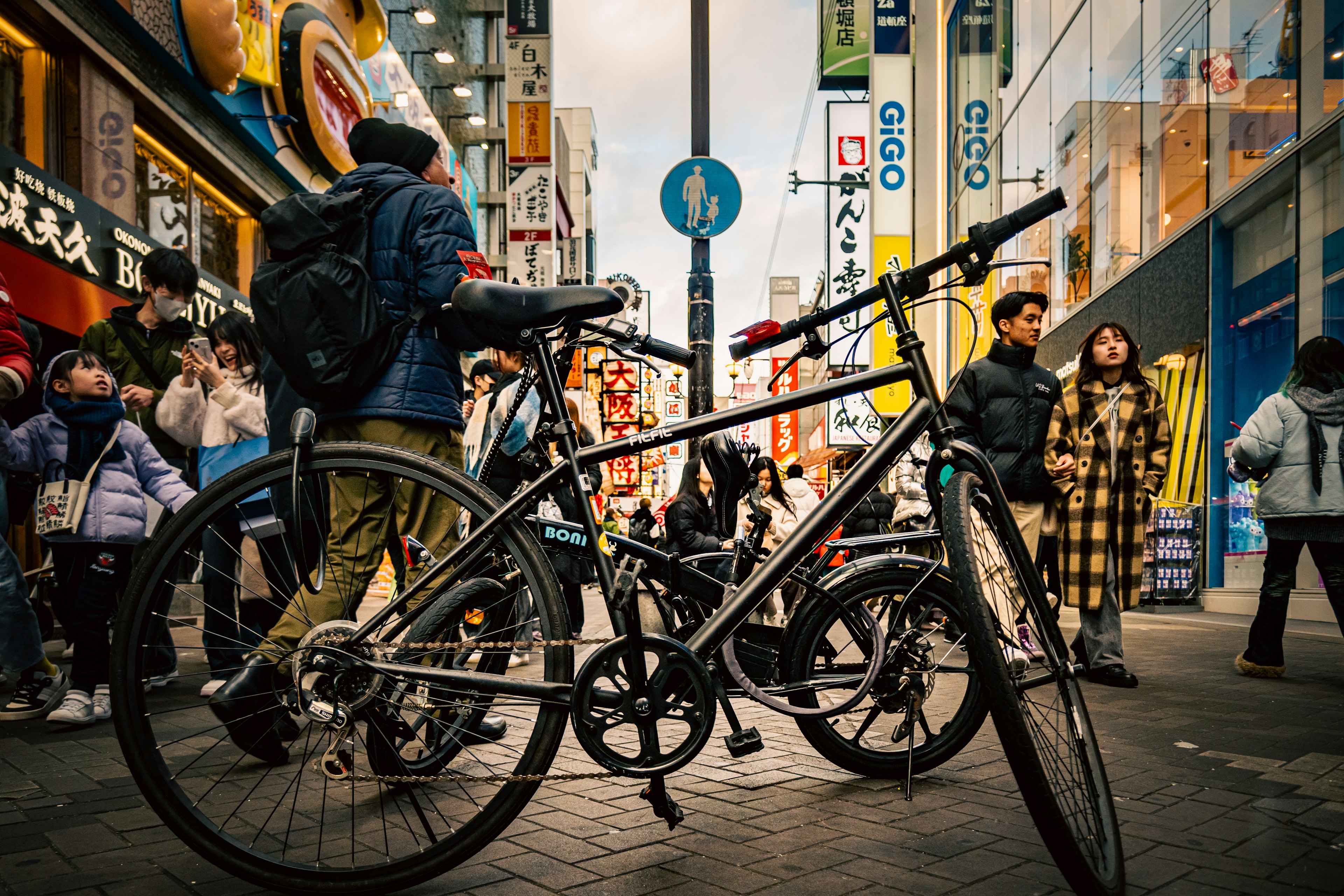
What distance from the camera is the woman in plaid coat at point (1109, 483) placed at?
558 centimetres

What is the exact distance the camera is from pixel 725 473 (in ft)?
15.2

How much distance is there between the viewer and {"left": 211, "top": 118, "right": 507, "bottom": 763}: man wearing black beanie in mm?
2805

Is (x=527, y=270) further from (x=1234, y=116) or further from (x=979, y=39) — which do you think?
(x=1234, y=116)

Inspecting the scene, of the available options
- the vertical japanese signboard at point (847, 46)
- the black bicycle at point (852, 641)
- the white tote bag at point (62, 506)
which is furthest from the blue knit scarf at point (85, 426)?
the vertical japanese signboard at point (847, 46)

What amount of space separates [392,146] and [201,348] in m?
1.78

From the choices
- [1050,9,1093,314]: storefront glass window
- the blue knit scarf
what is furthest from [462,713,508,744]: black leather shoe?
[1050,9,1093,314]: storefront glass window

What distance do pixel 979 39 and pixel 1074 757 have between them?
822 inches

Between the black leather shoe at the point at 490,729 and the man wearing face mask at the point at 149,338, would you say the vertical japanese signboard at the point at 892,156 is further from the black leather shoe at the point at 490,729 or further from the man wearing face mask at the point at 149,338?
the black leather shoe at the point at 490,729

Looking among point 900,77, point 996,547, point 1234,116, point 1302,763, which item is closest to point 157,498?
point 996,547

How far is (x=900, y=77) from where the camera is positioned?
22125mm

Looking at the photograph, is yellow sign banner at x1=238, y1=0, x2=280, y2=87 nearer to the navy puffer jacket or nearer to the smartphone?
the smartphone

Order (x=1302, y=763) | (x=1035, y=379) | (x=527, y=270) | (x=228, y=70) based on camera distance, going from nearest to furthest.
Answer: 1. (x=1302, y=763)
2. (x=1035, y=379)
3. (x=228, y=70)
4. (x=527, y=270)

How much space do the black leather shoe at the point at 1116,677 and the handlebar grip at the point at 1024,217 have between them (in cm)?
365

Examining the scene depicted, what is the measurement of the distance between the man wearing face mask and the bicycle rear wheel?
195 inches
